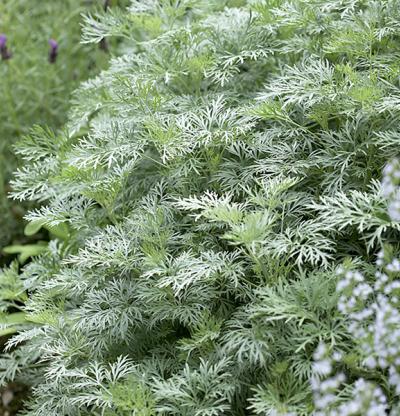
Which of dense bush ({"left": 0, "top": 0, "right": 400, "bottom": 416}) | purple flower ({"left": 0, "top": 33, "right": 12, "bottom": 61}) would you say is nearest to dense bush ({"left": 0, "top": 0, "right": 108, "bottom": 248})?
purple flower ({"left": 0, "top": 33, "right": 12, "bottom": 61})

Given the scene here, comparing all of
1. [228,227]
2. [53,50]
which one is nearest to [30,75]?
[53,50]

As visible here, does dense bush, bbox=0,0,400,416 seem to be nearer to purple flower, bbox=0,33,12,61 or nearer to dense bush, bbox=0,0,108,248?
purple flower, bbox=0,33,12,61

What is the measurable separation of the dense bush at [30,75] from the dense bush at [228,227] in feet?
3.15

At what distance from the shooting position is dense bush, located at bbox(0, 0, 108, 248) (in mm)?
3617

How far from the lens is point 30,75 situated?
3814 millimetres

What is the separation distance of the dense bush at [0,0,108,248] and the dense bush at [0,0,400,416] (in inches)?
37.8

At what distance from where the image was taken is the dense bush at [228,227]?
183 cm

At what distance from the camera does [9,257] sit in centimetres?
356

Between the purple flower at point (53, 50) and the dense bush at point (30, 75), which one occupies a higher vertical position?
the purple flower at point (53, 50)

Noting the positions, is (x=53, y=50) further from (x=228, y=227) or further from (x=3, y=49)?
(x=228, y=227)

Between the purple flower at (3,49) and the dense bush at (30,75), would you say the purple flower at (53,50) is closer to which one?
the dense bush at (30,75)

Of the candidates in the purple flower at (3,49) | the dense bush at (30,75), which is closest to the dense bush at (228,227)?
the purple flower at (3,49)

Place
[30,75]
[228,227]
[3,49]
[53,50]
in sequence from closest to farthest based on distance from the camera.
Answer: [228,227]
[3,49]
[53,50]
[30,75]

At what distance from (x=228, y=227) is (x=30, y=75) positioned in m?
2.06
